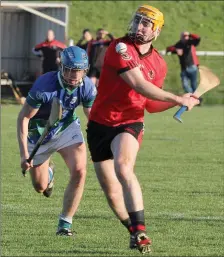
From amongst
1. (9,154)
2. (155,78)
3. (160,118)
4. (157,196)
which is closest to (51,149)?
(155,78)

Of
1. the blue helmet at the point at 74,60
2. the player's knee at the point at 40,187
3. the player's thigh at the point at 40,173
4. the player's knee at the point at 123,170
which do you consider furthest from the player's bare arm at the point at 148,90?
the player's knee at the point at 40,187

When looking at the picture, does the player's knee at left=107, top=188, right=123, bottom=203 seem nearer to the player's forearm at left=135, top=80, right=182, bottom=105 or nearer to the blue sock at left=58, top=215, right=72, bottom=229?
the blue sock at left=58, top=215, right=72, bottom=229

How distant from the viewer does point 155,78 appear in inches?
313

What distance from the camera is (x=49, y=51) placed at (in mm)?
26453

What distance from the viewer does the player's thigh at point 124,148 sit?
7.51 m

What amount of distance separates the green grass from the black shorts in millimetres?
686

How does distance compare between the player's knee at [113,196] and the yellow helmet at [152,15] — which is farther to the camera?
the player's knee at [113,196]

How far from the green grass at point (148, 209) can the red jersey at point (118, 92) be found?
977 millimetres

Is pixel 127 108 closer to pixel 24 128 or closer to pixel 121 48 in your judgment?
pixel 121 48

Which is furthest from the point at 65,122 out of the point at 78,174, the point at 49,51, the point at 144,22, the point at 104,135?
the point at 49,51

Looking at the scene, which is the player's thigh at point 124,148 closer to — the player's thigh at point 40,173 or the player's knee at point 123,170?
the player's knee at point 123,170

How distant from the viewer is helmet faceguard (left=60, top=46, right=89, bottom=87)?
26.5ft

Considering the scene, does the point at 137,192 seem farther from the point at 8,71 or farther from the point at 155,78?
the point at 8,71

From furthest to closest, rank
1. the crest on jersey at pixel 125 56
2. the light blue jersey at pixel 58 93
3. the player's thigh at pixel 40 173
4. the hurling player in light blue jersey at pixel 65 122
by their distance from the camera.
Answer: the player's thigh at pixel 40 173 → the light blue jersey at pixel 58 93 → the hurling player in light blue jersey at pixel 65 122 → the crest on jersey at pixel 125 56
